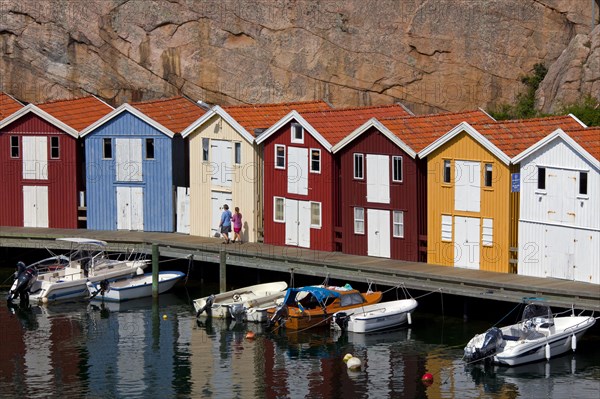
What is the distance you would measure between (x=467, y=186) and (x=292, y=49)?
24.1 meters

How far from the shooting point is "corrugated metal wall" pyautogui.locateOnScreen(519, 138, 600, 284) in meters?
62.6

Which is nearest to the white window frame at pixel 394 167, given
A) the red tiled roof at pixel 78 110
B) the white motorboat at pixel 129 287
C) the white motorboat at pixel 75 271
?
the white motorboat at pixel 129 287

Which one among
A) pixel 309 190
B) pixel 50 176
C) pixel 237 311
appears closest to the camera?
pixel 237 311

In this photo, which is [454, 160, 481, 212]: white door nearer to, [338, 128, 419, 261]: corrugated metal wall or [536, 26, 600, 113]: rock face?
[338, 128, 419, 261]: corrugated metal wall

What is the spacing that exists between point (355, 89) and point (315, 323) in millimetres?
26579

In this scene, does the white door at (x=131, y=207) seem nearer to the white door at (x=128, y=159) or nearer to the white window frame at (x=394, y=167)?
the white door at (x=128, y=159)

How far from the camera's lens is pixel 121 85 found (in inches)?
3580

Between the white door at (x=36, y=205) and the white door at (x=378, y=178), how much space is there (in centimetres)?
1776

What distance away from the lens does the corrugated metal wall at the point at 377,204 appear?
227 ft

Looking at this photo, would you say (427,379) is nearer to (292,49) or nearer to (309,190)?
(309,190)

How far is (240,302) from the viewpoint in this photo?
218ft

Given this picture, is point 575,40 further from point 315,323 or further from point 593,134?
point 315,323

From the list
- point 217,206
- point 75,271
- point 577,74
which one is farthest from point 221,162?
point 577,74

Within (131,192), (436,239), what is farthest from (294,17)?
(436,239)
